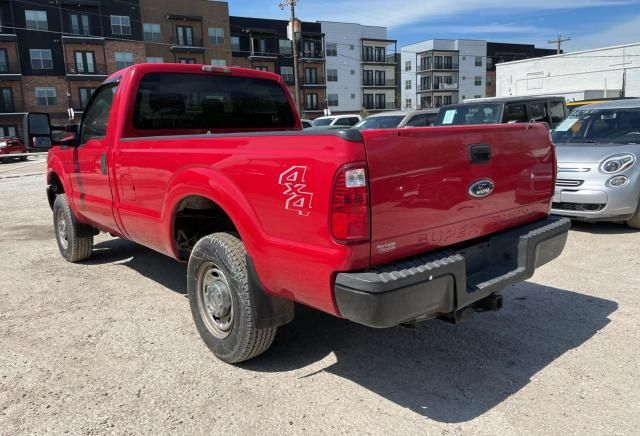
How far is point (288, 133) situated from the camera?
2643 mm

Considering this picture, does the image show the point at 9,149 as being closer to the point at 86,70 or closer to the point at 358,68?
the point at 86,70

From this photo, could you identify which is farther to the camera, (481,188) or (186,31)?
(186,31)

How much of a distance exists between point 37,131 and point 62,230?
1.60 meters

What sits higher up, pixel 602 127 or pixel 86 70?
pixel 86 70

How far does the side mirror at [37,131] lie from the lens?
4.98m

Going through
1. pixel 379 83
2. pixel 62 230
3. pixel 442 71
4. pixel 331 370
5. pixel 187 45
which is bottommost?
pixel 331 370

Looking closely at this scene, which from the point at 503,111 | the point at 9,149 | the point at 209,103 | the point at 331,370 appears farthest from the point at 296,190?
the point at 9,149

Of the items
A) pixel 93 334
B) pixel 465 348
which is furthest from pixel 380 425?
pixel 93 334

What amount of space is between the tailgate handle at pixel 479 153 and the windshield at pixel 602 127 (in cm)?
514

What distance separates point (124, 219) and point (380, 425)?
2.86 meters

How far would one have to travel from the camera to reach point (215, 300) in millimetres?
3396

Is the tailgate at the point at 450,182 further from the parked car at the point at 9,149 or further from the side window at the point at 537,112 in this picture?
the parked car at the point at 9,149

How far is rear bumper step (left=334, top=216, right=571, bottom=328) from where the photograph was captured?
2398 mm

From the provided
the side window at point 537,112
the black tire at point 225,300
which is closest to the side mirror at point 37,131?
the black tire at point 225,300
